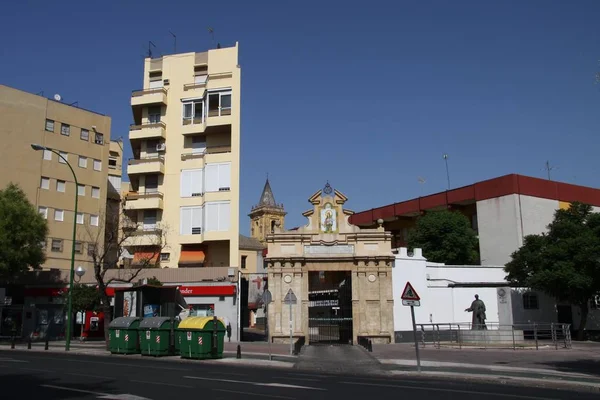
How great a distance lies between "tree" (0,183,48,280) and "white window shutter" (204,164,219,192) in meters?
13.4

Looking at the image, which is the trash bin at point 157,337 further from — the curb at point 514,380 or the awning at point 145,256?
the awning at point 145,256

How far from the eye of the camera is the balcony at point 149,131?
5194 centimetres

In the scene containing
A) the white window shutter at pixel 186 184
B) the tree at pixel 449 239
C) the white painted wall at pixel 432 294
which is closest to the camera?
the white painted wall at pixel 432 294

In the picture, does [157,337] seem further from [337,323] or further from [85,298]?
[85,298]

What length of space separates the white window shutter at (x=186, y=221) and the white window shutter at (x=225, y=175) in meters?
3.64

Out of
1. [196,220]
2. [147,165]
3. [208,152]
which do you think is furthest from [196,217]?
[147,165]

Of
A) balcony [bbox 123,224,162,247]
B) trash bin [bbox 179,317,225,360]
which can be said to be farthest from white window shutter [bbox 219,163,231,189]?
trash bin [bbox 179,317,225,360]

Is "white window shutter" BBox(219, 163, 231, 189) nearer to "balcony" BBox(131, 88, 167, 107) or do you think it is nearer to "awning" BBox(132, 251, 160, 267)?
"awning" BBox(132, 251, 160, 267)

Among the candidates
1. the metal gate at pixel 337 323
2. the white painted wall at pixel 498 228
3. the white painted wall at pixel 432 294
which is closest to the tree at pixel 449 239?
the white painted wall at pixel 498 228

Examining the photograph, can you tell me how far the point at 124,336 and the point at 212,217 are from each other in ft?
71.3

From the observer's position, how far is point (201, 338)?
80.3ft

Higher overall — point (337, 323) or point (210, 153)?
point (210, 153)

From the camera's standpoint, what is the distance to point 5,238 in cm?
3794

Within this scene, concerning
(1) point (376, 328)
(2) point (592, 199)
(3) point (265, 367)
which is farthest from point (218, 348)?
(2) point (592, 199)
